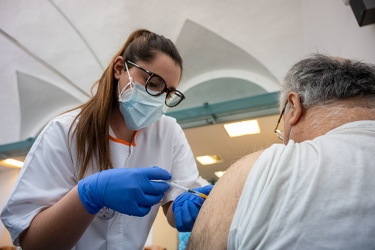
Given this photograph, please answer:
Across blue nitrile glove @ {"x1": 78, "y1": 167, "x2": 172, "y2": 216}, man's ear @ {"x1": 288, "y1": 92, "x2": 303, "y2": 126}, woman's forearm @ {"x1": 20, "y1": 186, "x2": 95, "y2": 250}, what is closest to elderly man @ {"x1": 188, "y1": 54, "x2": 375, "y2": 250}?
man's ear @ {"x1": 288, "y1": 92, "x2": 303, "y2": 126}

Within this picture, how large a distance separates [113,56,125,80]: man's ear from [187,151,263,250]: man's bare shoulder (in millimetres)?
839

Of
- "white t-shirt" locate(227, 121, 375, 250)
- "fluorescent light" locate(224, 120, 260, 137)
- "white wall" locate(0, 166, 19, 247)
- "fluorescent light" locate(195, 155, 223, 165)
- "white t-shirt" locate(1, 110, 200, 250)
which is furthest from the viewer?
"white wall" locate(0, 166, 19, 247)

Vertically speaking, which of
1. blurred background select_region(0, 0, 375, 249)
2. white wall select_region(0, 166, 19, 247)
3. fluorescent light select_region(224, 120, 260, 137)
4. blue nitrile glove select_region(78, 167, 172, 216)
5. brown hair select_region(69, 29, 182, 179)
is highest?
blurred background select_region(0, 0, 375, 249)

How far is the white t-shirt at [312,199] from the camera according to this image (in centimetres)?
56

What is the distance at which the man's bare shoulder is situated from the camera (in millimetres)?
689

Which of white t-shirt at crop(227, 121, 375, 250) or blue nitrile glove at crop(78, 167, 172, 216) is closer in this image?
white t-shirt at crop(227, 121, 375, 250)

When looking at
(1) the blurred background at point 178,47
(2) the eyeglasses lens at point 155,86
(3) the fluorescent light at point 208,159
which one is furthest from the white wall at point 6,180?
(2) the eyeglasses lens at point 155,86

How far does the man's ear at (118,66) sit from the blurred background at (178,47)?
2.31 metres

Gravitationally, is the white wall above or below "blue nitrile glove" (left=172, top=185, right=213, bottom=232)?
below

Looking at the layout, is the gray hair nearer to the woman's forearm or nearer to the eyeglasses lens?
the eyeglasses lens

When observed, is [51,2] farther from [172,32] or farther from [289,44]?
[289,44]

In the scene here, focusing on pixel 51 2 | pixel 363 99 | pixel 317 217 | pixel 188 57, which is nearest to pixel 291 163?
pixel 317 217

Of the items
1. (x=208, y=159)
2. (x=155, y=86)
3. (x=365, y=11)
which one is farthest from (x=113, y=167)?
(x=208, y=159)

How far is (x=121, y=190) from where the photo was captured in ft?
3.20
